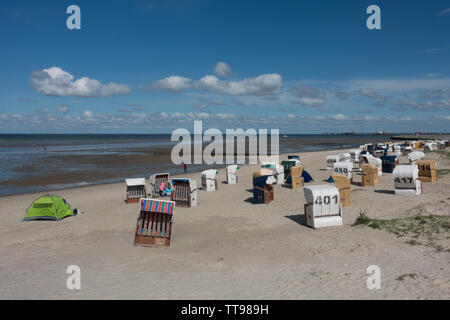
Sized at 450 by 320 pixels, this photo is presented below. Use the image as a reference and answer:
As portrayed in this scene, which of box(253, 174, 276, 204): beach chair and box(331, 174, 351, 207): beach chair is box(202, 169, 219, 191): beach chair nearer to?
box(253, 174, 276, 204): beach chair

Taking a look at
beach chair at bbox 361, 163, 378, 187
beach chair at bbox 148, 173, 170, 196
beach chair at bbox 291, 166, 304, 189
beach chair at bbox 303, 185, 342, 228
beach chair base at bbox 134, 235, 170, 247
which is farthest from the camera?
beach chair at bbox 148, 173, 170, 196

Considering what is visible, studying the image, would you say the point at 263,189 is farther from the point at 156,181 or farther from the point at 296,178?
the point at 156,181

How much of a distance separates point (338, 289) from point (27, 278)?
7945mm

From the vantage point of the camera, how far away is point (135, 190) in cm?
1922

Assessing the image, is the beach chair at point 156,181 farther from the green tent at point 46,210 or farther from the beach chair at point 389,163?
the beach chair at point 389,163

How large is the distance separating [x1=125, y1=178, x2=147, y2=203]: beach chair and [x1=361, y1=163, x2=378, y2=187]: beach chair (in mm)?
13376

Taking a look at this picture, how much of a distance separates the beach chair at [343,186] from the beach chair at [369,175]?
217 inches

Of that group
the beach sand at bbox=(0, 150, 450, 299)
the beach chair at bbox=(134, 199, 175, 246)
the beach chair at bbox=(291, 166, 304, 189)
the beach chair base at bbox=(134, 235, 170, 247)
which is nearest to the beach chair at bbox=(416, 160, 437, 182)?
the beach sand at bbox=(0, 150, 450, 299)

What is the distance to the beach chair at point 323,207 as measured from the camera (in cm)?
1230

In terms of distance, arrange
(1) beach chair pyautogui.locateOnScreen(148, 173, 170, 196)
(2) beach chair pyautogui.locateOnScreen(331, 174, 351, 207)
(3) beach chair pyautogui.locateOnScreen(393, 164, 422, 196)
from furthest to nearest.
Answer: (1) beach chair pyautogui.locateOnScreen(148, 173, 170, 196) < (3) beach chair pyautogui.locateOnScreen(393, 164, 422, 196) < (2) beach chair pyautogui.locateOnScreen(331, 174, 351, 207)

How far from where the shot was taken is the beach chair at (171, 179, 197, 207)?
696 inches

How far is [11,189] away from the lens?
86.5 ft
